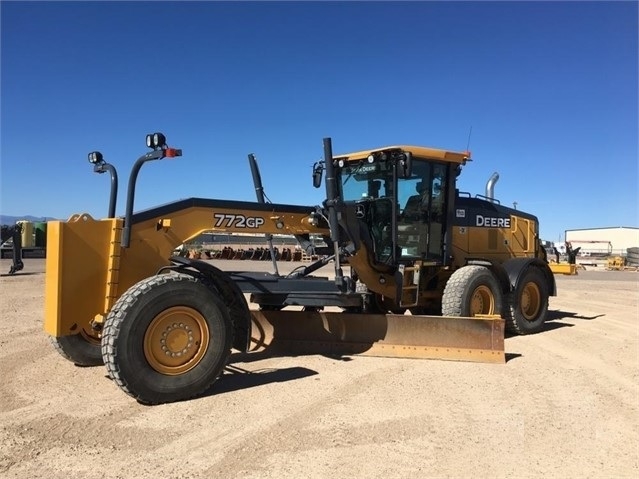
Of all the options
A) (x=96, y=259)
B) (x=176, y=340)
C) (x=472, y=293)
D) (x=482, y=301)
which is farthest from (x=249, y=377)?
(x=482, y=301)

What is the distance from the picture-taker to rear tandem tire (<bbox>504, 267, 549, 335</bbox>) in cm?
888

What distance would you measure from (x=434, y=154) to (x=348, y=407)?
448 cm

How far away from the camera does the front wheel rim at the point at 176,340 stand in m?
4.93

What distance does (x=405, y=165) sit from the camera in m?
7.25

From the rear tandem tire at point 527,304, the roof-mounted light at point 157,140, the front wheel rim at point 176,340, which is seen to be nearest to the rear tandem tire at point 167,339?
the front wheel rim at point 176,340

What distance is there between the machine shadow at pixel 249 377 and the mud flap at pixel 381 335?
922 mm

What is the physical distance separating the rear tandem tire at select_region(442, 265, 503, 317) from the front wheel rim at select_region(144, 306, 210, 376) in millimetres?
3842

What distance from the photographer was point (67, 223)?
502cm

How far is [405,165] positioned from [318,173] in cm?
171

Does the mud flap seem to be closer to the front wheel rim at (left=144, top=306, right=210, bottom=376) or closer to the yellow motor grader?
the yellow motor grader

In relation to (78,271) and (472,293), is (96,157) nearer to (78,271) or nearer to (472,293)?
(78,271)

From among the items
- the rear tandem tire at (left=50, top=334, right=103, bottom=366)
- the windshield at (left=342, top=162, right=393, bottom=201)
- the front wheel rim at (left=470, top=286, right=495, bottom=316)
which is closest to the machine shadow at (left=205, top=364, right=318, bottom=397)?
the rear tandem tire at (left=50, top=334, right=103, bottom=366)

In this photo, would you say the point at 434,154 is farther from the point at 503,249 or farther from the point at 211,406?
the point at 211,406

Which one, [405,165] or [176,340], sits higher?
[405,165]
